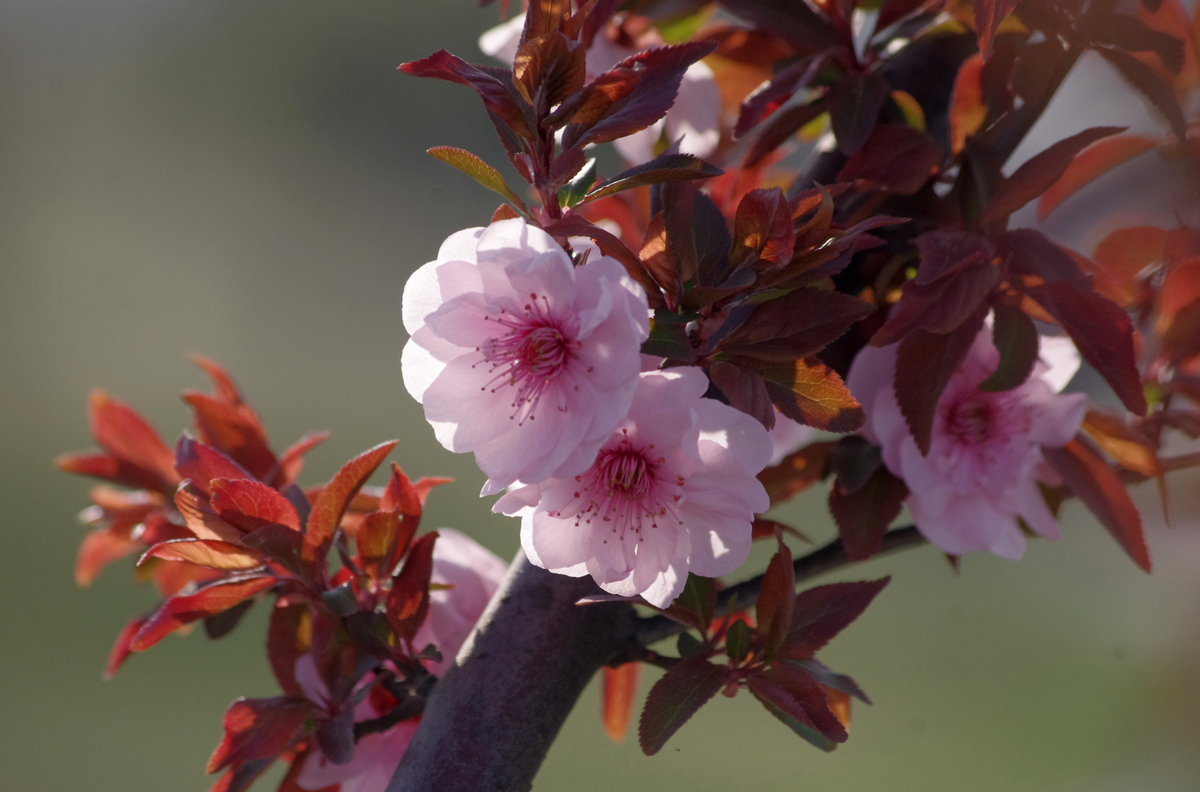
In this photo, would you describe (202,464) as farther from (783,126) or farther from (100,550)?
(783,126)

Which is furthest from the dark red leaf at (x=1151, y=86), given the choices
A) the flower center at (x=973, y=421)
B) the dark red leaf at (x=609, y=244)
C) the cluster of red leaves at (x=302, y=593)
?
the cluster of red leaves at (x=302, y=593)

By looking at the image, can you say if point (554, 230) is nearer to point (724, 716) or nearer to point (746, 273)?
point (746, 273)

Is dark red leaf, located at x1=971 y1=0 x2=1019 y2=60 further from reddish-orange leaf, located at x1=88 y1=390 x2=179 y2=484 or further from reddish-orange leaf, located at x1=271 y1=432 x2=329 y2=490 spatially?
reddish-orange leaf, located at x1=88 y1=390 x2=179 y2=484

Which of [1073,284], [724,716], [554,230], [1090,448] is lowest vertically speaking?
[724,716]

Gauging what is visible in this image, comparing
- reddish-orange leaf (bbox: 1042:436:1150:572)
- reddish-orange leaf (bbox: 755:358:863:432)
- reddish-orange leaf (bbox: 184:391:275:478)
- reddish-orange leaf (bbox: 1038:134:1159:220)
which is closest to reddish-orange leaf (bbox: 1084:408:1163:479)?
reddish-orange leaf (bbox: 1042:436:1150:572)

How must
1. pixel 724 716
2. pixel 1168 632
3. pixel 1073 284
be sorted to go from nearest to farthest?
pixel 1073 284 < pixel 724 716 < pixel 1168 632

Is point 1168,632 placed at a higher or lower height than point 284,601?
lower

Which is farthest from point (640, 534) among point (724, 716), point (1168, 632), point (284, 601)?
point (1168, 632)
